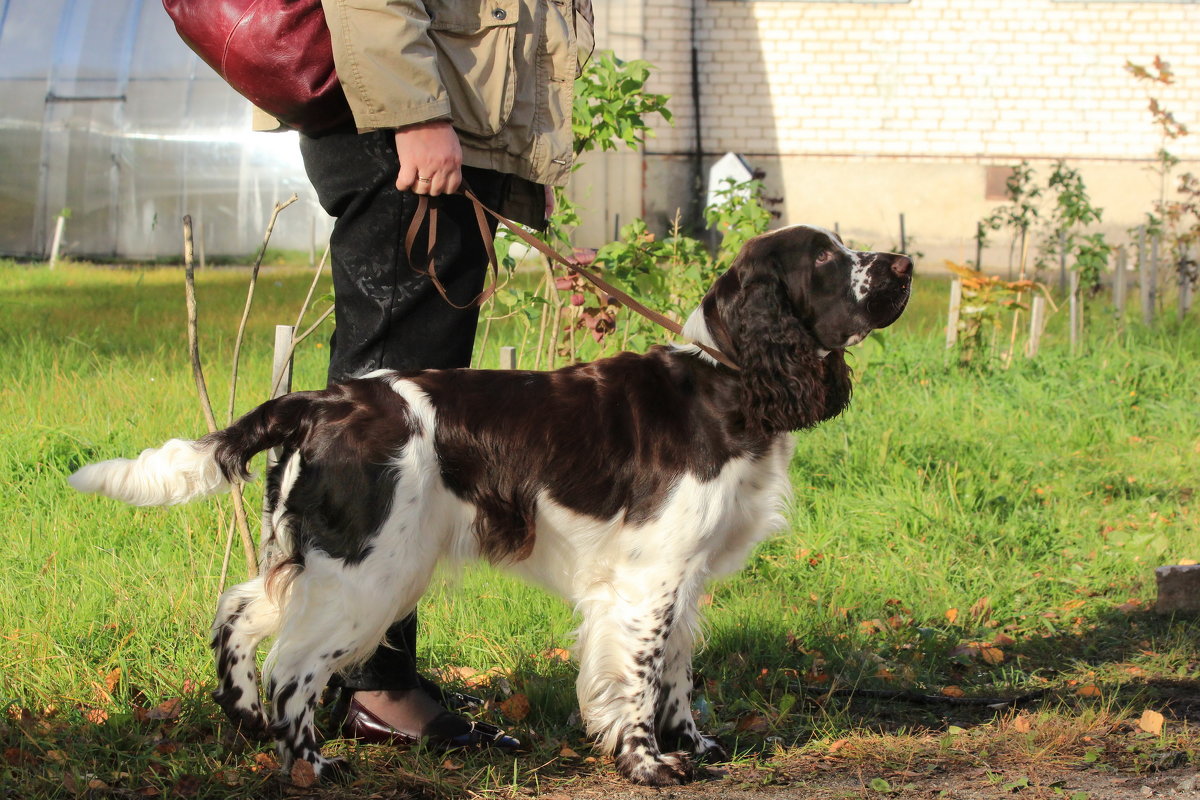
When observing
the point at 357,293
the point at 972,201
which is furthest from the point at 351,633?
the point at 972,201

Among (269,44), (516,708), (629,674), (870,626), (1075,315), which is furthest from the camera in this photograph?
(1075,315)

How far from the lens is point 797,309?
10.7 ft

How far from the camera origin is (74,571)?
4.29 metres

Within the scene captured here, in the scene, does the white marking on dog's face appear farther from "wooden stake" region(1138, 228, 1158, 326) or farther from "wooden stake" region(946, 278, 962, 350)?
"wooden stake" region(1138, 228, 1158, 326)

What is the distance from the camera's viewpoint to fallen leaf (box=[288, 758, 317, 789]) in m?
3.01

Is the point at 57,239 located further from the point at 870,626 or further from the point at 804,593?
the point at 870,626

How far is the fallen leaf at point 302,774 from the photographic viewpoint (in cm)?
301

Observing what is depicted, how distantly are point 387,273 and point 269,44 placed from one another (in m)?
0.64

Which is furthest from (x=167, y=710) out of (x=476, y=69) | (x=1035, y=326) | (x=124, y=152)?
(x=124, y=152)

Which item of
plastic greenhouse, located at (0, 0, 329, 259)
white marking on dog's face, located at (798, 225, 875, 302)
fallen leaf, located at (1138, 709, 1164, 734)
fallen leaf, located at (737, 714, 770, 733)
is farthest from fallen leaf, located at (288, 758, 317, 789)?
plastic greenhouse, located at (0, 0, 329, 259)

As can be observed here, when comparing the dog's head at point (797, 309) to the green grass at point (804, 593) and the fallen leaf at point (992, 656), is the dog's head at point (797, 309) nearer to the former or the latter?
the green grass at point (804, 593)

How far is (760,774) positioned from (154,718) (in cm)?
171

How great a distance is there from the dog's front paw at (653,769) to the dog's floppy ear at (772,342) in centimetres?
94

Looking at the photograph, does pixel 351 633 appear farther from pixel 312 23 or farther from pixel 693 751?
pixel 312 23
